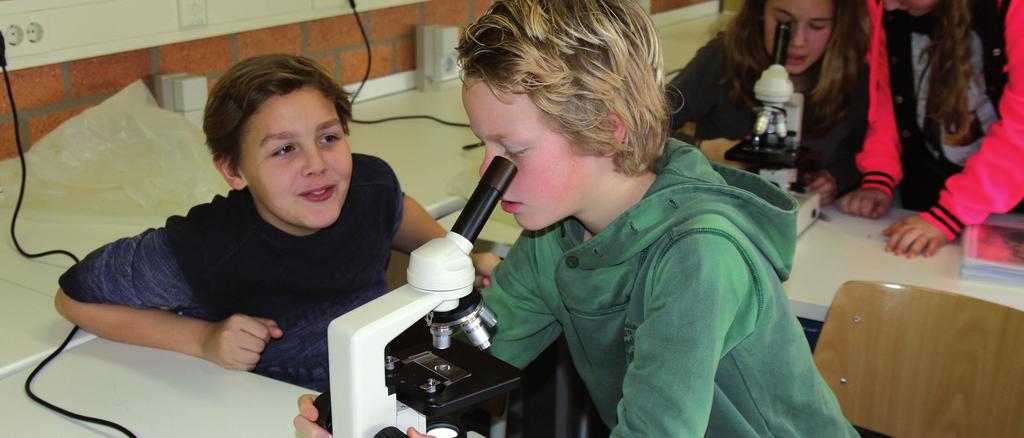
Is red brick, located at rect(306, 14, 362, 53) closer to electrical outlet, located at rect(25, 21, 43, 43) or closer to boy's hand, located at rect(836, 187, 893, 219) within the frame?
electrical outlet, located at rect(25, 21, 43, 43)

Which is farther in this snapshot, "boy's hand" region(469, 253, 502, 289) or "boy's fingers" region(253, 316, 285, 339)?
"boy's hand" region(469, 253, 502, 289)

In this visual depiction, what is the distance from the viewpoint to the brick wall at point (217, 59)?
6.73 feet

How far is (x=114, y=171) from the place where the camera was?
1940 mm

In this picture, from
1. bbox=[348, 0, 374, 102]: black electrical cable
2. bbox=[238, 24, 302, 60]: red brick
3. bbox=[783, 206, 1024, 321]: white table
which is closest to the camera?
bbox=[783, 206, 1024, 321]: white table

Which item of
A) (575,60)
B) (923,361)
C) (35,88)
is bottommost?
(923,361)

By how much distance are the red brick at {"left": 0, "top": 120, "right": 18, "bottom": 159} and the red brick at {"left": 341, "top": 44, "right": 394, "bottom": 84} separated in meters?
0.88

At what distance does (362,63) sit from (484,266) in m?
1.21

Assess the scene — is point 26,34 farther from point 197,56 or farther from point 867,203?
point 867,203

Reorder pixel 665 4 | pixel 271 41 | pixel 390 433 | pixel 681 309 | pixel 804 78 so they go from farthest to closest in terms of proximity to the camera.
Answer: pixel 665 4 < pixel 271 41 < pixel 804 78 < pixel 681 309 < pixel 390 433

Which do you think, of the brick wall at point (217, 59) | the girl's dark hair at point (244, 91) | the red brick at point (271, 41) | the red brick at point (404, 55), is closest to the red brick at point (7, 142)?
the brick wall at point (217, 59)

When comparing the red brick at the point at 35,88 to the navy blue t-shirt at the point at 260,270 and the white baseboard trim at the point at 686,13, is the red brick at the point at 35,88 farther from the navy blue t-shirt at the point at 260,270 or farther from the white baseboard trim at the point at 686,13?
the white baseboard trim at the point at 686,13

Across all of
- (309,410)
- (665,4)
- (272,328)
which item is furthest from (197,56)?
(665,4)

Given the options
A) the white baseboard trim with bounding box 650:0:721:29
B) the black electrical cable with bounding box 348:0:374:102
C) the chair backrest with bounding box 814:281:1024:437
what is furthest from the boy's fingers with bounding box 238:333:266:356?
the white baseboard trim with bounding box 650:0:721:29

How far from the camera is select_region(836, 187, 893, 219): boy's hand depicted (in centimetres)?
209
